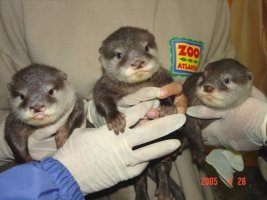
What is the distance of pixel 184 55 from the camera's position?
2.04 metres

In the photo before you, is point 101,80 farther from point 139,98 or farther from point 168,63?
point 168,63

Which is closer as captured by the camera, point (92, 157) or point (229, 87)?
point (92, 157)

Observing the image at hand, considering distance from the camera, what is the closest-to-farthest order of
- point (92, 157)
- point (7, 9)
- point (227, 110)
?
point (92, 157), point (7, 9), point (227, 110)

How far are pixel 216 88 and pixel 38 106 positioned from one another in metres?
1.01

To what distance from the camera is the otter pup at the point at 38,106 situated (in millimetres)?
1726

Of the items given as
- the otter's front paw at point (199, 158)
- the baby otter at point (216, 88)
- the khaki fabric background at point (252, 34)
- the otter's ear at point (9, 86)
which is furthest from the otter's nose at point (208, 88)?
the khaki fabric background at point (252, 34)

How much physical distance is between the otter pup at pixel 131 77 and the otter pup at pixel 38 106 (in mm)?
191

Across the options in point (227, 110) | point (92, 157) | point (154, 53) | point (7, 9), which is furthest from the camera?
point (227, 110)

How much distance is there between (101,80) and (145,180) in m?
0.66

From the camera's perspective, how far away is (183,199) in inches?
79.0

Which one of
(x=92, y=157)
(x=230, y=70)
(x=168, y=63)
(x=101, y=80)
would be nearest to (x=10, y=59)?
(x=101, y=80)

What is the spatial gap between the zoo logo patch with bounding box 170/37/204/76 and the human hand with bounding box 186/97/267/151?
261mm

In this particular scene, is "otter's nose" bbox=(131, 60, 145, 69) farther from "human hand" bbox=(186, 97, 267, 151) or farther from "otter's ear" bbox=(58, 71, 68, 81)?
"human hand" bbox=(186, 97, 267, 151)

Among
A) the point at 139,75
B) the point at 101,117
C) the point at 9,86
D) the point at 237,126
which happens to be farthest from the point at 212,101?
the point at 9,86
